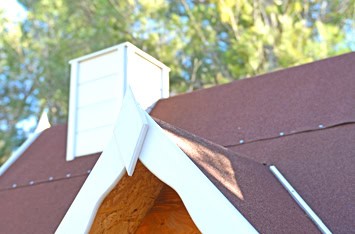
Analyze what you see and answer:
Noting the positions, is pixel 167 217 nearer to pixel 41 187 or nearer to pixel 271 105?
pixel 271 105

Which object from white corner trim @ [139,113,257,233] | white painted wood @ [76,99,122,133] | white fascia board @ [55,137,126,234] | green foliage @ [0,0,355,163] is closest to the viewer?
white corner trim @ [139,113,257,233]

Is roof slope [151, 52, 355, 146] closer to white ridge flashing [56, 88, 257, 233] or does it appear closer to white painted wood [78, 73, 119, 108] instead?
white painted wood [78, 73, 119, 108]

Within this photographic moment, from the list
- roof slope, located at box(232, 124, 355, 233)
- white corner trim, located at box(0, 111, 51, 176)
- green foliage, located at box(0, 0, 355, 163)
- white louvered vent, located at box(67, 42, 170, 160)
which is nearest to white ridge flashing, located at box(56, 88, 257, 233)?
roof slope, located at box(232, 124, 355, 233)

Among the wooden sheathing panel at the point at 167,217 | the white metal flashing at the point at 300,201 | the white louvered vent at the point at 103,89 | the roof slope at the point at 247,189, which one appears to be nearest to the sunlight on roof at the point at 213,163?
the roof slope at the point at 247,189

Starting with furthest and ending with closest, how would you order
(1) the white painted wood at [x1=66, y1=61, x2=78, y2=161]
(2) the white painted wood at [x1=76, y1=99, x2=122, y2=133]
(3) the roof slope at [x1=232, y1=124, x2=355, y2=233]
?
(1) the white painted wood at [x1=66, y1=61, x2=78, y2=161]
(2) the white painted wood at [x1=76, y1=99, x2=122, y2=133]
(3) the roof slope at [x1=232, y1=124, x2=355, y2=233]

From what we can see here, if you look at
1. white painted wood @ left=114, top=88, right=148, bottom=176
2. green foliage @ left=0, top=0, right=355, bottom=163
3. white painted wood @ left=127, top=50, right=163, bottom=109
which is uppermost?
white painted wood @ left=114, top=88, right=148, bottom=176

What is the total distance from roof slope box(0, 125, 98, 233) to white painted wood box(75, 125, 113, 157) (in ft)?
0.32

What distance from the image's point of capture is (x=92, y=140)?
15.6 ft

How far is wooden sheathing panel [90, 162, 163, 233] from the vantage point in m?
2.63

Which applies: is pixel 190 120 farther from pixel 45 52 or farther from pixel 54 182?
pixel 45 52

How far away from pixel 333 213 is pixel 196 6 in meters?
9.30

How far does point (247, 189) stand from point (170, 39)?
922cm

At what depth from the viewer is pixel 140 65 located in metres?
4.92

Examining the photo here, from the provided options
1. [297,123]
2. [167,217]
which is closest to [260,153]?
[297,123]
